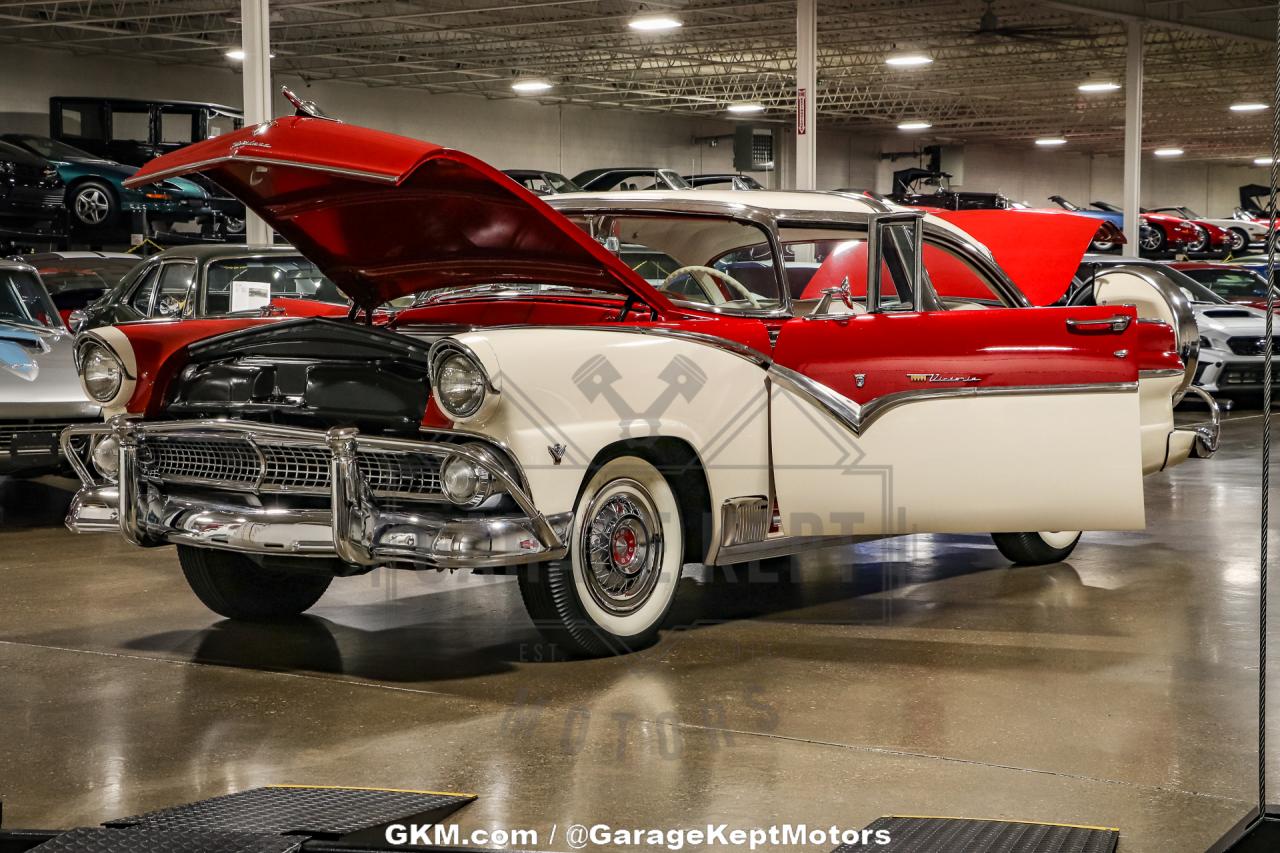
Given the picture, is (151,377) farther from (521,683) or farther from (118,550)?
(118,550)

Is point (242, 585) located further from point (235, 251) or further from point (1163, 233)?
point (1163, 233)

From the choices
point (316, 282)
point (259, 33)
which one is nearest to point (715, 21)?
point (259, 33)

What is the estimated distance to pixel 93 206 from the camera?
1650cm

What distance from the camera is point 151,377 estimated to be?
510 centimetres

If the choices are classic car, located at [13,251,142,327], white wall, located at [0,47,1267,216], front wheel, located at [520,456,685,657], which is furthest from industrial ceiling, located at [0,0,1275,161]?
front wheel, located at [520,456,685,657]

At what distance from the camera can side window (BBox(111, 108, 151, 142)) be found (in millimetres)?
19312

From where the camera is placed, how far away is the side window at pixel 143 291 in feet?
35.4

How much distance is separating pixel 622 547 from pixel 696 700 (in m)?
0.72

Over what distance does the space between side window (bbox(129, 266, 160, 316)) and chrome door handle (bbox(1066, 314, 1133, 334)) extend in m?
7.53

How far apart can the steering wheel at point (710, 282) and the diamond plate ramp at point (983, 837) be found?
8.76 feet

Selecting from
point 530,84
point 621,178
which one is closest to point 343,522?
point 621,178

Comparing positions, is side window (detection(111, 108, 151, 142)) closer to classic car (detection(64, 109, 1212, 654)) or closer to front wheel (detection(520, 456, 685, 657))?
classic car (detection(64, 109, 1212, 654))

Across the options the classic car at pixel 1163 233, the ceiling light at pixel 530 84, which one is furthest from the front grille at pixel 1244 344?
the ceiling light at pixel 530 84

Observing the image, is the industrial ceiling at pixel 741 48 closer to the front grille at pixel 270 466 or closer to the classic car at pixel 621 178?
the classic car at pixel 621 178
